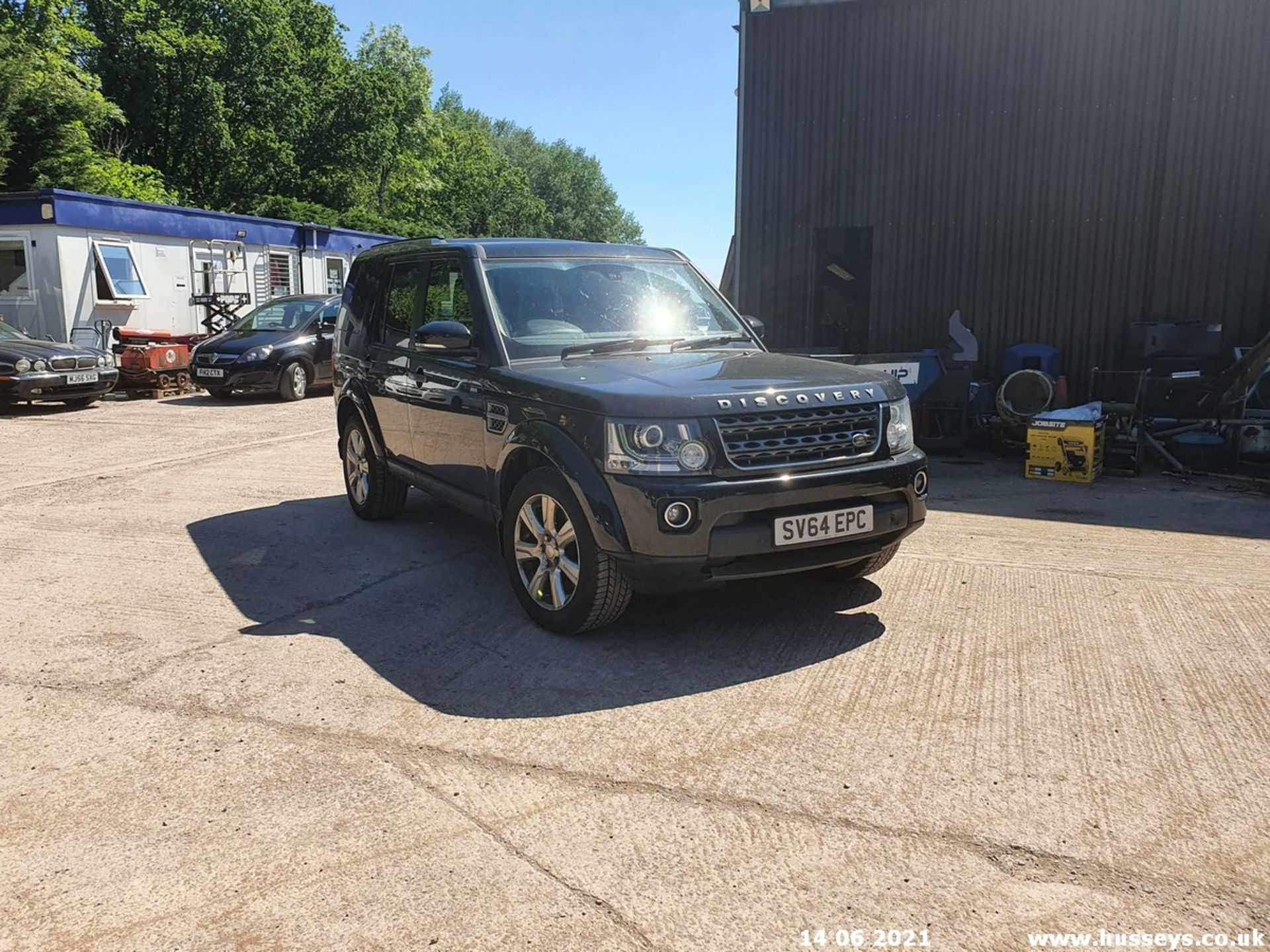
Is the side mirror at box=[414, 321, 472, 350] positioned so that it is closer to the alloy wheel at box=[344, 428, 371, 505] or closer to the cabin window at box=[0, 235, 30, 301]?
the alloy wheel at box=[344, 428, 371, 505]

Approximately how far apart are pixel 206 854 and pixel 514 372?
2.66 m

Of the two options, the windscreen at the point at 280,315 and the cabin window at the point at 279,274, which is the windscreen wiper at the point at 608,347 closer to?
the windscreen at the point at 280,315

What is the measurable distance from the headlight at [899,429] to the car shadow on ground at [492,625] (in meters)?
0.88

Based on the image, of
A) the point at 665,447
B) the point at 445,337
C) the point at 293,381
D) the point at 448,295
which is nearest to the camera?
the point at 665,447

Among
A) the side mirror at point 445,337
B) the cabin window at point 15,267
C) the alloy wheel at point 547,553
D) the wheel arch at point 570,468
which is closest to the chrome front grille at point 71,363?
the cabin window at point 15,267

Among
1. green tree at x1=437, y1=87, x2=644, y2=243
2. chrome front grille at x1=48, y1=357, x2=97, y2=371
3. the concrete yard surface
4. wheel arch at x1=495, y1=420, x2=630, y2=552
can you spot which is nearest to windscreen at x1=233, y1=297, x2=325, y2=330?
chrome front grille at x1=48, y1=357, x2=97, y2=371

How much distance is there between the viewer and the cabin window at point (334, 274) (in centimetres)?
2484

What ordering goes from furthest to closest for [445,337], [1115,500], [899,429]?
[1115,500] → [445,337] → [899,429]

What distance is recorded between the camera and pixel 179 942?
2469 millimetres

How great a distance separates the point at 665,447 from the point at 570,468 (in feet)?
1.57

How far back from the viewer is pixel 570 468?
4.31 m

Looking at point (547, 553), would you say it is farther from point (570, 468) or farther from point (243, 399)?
point (243, 399)

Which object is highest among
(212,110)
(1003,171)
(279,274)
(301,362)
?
(212,110)
